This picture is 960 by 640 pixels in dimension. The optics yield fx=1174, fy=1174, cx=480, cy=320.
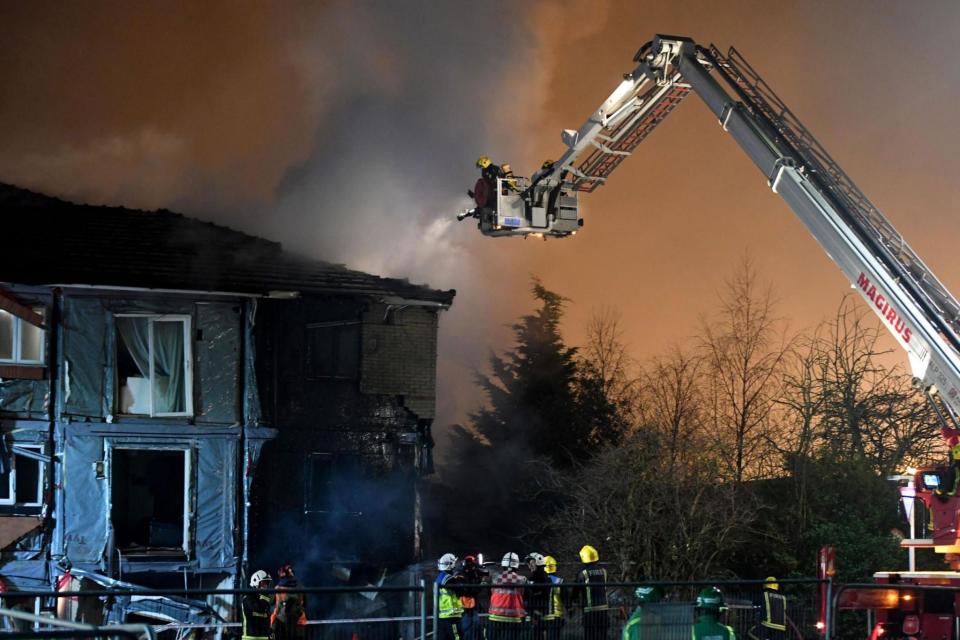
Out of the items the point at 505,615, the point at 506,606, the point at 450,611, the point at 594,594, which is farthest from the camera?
the point at 594,594

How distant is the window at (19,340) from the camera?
22.3 meters

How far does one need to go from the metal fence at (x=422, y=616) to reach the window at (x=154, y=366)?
3.88 meters

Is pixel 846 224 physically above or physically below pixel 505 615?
above

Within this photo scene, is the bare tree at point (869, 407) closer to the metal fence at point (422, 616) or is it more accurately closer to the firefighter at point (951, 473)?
the metal fence at point (422, 616)

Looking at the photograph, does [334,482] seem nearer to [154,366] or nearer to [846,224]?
[154,366]

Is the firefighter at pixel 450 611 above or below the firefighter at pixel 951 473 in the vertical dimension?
below

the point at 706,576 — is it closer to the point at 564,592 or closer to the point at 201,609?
the point at 564,592

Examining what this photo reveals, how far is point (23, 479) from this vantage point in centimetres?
2238

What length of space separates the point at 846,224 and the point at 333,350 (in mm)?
12796

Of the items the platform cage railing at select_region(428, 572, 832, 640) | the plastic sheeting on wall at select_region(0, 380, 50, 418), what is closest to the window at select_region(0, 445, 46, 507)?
the plastic sheeting on wall at select_region(0, 380, 50, 418)

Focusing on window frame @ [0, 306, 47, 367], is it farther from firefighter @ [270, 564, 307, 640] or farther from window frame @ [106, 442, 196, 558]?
firefighter @ [270, 564, 307, 640]

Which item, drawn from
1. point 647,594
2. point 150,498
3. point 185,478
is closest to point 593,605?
point 647,594

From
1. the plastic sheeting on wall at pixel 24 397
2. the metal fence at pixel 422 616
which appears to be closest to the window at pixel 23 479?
the plastic sheeting on wall at pixel 24 397

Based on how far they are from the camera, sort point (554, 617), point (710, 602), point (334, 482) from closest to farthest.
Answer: point (710, 602)
point (554, 617)
point (334, 482)
